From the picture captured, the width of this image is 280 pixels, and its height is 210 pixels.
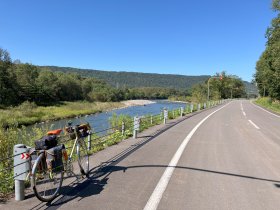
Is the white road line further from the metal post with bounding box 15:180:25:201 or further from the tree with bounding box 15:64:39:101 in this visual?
the tree with bounding box 15:64:39:101

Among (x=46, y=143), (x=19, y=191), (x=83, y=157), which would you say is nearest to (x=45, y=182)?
(x=19, y=191)

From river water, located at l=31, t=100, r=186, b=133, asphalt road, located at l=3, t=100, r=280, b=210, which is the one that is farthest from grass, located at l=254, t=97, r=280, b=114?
asphalt road, located at l=3, t=100, r=280, b=210

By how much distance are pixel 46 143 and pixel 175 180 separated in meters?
2.76

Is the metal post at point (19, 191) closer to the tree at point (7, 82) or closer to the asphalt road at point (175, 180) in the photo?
the asphalt road at point (175, 180)

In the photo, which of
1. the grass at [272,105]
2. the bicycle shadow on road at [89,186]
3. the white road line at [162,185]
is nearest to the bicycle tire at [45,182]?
the bicycle shadow on road at [89,186]

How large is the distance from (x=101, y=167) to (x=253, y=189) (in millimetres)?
3467

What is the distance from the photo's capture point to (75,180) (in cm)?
620

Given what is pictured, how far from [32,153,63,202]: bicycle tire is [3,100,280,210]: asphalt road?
15 centimetres

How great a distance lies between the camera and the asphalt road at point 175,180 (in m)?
4.97

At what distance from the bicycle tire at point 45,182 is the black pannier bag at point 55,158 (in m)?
0.07

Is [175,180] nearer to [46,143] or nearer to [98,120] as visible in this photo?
[46,143]

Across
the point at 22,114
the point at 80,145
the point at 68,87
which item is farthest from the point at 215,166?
the point at 68,87

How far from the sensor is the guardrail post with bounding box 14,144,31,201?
5.01 meters

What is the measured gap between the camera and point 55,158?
206 inches
